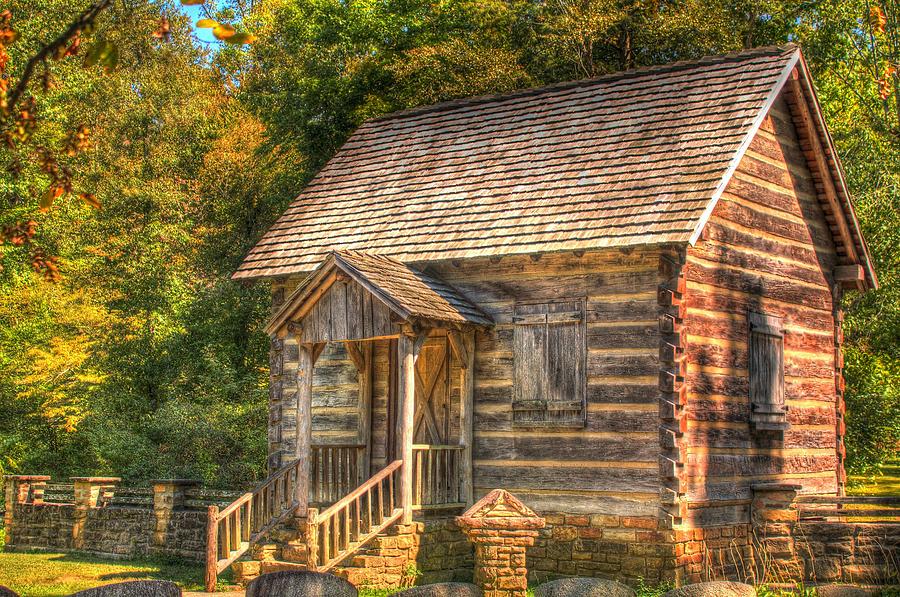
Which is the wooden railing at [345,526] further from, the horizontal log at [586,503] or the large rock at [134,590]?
the large rock at [134,590]

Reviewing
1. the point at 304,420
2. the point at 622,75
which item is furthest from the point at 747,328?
the point at 304,420

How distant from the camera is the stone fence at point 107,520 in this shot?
64.0 ft

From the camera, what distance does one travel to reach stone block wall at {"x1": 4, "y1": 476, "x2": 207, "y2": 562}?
63.8 ft

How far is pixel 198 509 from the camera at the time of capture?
1978cm

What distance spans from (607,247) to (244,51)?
3102 cm

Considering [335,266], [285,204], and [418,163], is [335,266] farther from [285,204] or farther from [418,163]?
[285,204]

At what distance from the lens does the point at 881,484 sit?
29.5 meters

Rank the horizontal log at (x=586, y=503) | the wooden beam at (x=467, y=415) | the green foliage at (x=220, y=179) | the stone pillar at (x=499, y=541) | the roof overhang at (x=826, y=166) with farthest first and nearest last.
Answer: the green foliage at (x=220, y=179), the roof overhang at (x=826, y=166), the wooden beam at (x=467, y=415), the horizontal log at (x=586, y=503), the stone pillar at (x=499, y=541)

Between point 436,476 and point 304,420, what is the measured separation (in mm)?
2105

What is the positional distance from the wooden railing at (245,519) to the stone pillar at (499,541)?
4801mm

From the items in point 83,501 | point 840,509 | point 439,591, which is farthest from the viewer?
point 83,501

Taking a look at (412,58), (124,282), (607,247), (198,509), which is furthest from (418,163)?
(124,282)

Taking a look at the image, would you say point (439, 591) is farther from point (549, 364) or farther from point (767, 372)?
point (767, 372)

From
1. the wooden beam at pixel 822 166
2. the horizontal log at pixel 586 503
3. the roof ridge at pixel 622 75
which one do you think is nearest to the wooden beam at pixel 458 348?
the horizontal log at pixel 586 503
